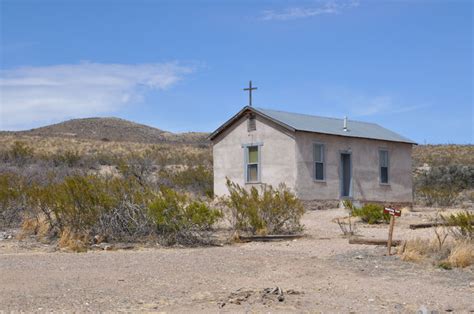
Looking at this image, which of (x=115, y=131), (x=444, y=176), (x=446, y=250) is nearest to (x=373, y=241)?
(x=446, y=250)

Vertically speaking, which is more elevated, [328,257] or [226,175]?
[226,175]

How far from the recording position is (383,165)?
1042 inches

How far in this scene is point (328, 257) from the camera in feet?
43.1

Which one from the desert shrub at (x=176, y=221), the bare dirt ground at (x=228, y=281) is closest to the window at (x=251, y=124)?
the desert shrub at (x=176, y=221)

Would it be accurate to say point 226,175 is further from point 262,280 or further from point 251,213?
point 262,280

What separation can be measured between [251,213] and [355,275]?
572 centimetres

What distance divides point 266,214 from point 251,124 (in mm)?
7460

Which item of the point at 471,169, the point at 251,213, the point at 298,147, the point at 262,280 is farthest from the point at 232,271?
the point at 471,169

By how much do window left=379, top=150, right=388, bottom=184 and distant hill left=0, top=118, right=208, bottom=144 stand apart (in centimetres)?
5568

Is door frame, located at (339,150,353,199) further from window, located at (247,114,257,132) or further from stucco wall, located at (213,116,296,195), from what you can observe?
window, located at (247,114,257,132)

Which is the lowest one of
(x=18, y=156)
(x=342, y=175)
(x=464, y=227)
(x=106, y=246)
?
(x=106, y=246)

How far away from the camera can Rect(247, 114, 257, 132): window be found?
24359mm

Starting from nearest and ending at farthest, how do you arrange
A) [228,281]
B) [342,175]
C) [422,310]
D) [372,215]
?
[422,310], [228,281], [372,215], [342,175]

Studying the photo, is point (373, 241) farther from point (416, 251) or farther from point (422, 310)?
point (422, 310)
